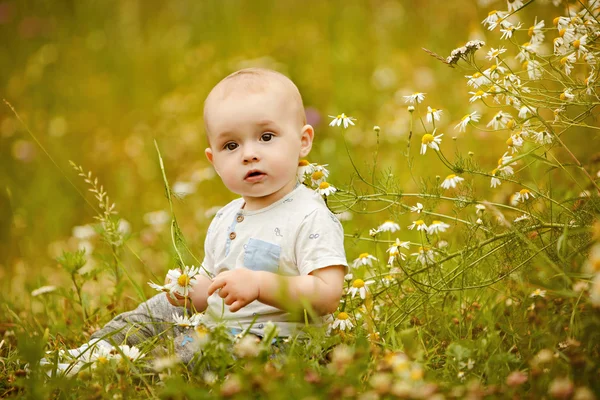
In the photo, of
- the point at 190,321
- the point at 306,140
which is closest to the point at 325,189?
the point at 306,140

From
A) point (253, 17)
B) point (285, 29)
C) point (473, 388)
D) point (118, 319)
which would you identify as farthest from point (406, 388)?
point (253, 17)

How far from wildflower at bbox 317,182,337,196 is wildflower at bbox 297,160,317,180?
6cm

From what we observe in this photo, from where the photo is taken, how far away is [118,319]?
2.09 meters

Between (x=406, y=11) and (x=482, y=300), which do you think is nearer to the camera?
(x=482, y=300)

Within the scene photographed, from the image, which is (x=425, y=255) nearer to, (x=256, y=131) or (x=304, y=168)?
(x=304, y=168)

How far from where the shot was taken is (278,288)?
1.62 m

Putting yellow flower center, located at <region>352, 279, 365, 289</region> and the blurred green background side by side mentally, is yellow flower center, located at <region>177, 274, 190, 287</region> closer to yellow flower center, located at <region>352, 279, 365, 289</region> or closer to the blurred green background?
yellow flower center, located at <region>352, 279, 365, 289</region>

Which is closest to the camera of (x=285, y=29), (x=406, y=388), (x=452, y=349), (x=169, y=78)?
(x=406, y=388)

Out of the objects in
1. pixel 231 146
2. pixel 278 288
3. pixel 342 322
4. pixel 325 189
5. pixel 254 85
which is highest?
pixel 254 85

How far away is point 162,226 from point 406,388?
2205 millimetres

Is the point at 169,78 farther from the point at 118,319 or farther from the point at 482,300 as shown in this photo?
the point at 482,300

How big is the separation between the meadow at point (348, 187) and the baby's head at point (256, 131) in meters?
0.14

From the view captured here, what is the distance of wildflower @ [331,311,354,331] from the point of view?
178 centimetres

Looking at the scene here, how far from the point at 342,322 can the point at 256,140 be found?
22.1 inches
